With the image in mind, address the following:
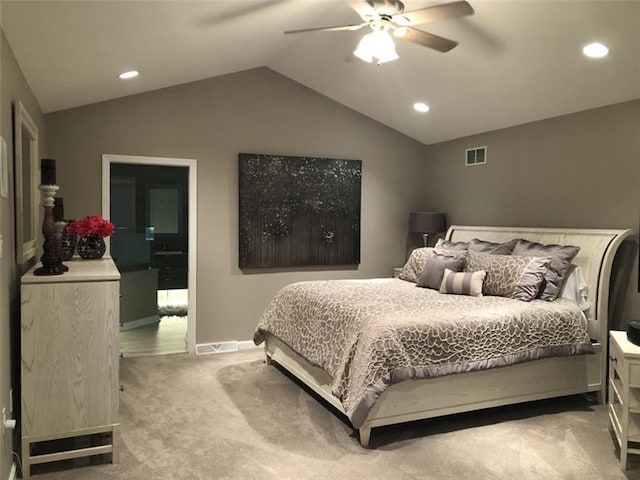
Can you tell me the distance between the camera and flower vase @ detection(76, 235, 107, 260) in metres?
3.47

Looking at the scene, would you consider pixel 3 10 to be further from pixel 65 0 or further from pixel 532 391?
pixel 532 391

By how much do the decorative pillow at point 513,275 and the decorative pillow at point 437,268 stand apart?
21 centimetres

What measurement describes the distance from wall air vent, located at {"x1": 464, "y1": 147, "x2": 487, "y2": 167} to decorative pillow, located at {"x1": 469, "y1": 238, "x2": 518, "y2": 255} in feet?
3.14

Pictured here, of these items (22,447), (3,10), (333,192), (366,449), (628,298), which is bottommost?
(366,449)

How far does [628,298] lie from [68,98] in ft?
15.5

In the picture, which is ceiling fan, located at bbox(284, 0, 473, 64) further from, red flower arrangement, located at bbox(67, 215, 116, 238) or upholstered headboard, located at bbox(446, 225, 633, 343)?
upholstered headboard, located at bbox(446, 225, 633, 343)

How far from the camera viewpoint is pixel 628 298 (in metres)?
3.81

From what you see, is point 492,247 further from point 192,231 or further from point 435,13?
point 192,231

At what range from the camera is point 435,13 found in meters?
2.68

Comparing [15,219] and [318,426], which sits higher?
[15,219]

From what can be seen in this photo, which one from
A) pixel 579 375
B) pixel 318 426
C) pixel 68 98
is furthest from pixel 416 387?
pixel 68 98

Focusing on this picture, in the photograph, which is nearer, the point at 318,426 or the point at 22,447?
the point at 22,447

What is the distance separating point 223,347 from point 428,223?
2.63 metres

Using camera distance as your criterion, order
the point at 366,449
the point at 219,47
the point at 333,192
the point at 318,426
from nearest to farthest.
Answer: the point at 366,449 → the point at 318,426 → the point at 219,47 → the point at 333,192
